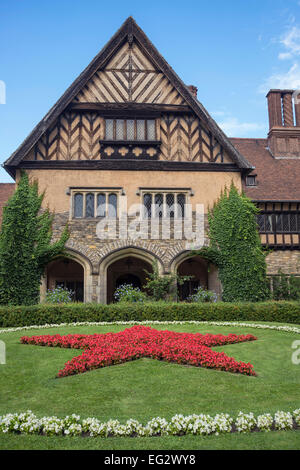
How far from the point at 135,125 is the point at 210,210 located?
202 inches

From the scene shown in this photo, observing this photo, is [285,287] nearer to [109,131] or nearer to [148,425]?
[109,131]

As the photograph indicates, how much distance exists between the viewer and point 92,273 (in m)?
16.3

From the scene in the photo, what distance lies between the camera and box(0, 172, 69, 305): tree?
1562cm

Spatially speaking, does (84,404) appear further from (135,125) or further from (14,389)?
(135,125)

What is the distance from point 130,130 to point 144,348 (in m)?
12.0

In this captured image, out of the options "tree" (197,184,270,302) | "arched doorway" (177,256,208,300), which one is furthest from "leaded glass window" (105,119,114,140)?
"arched doorway" (177,256,208,300)

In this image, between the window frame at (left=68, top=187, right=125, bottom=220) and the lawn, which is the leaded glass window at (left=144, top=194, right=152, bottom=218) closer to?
the window frame at (left=68, top=187, right=125, bottom=220)

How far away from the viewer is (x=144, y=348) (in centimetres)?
800

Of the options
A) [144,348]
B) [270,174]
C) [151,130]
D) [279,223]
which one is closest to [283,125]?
[270,174]

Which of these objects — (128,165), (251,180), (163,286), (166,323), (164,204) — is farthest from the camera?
(251,180)

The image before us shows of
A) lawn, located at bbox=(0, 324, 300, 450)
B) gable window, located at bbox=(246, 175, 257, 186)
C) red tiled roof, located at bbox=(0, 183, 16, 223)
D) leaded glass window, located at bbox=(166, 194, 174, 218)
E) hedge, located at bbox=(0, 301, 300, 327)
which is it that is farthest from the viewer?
red tiled roof, located at bbox=(0, 183, 16, 223)

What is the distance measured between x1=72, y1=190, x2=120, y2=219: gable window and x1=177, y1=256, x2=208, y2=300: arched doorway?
519cm

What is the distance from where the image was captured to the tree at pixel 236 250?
16.4 m

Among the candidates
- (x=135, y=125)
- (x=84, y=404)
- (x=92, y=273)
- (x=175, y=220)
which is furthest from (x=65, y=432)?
(x=135, y=125)
